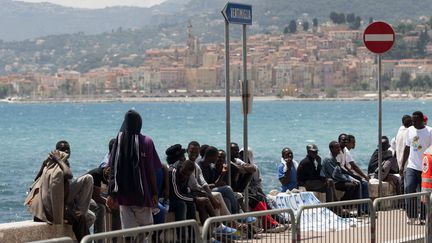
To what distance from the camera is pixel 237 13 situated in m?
11.2

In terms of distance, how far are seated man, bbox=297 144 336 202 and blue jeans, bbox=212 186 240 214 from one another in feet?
8.34

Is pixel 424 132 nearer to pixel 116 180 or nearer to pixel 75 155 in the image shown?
pixel 116 180

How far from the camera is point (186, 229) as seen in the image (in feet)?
24.9

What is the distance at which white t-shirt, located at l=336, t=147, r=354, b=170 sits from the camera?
48.1 ft

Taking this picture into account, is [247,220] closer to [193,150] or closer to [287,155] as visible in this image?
[193,150]

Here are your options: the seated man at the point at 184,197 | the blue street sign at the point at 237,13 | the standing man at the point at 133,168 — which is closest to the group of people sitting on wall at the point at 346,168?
the blue street sign at the point at 237,13

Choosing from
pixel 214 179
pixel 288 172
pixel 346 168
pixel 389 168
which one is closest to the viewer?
pixel 214 179

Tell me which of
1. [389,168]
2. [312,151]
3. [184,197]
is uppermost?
[312,151]

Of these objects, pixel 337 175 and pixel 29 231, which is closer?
pixel 29 231

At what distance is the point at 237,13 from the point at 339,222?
2.71 metres

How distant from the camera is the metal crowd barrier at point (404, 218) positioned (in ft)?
33.0

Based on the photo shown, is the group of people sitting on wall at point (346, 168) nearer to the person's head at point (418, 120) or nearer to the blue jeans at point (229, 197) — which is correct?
the person's head at point (418, 120)

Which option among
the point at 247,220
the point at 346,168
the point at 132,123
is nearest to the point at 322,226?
the point at 247,220

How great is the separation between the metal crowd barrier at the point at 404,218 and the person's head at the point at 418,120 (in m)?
2.69
